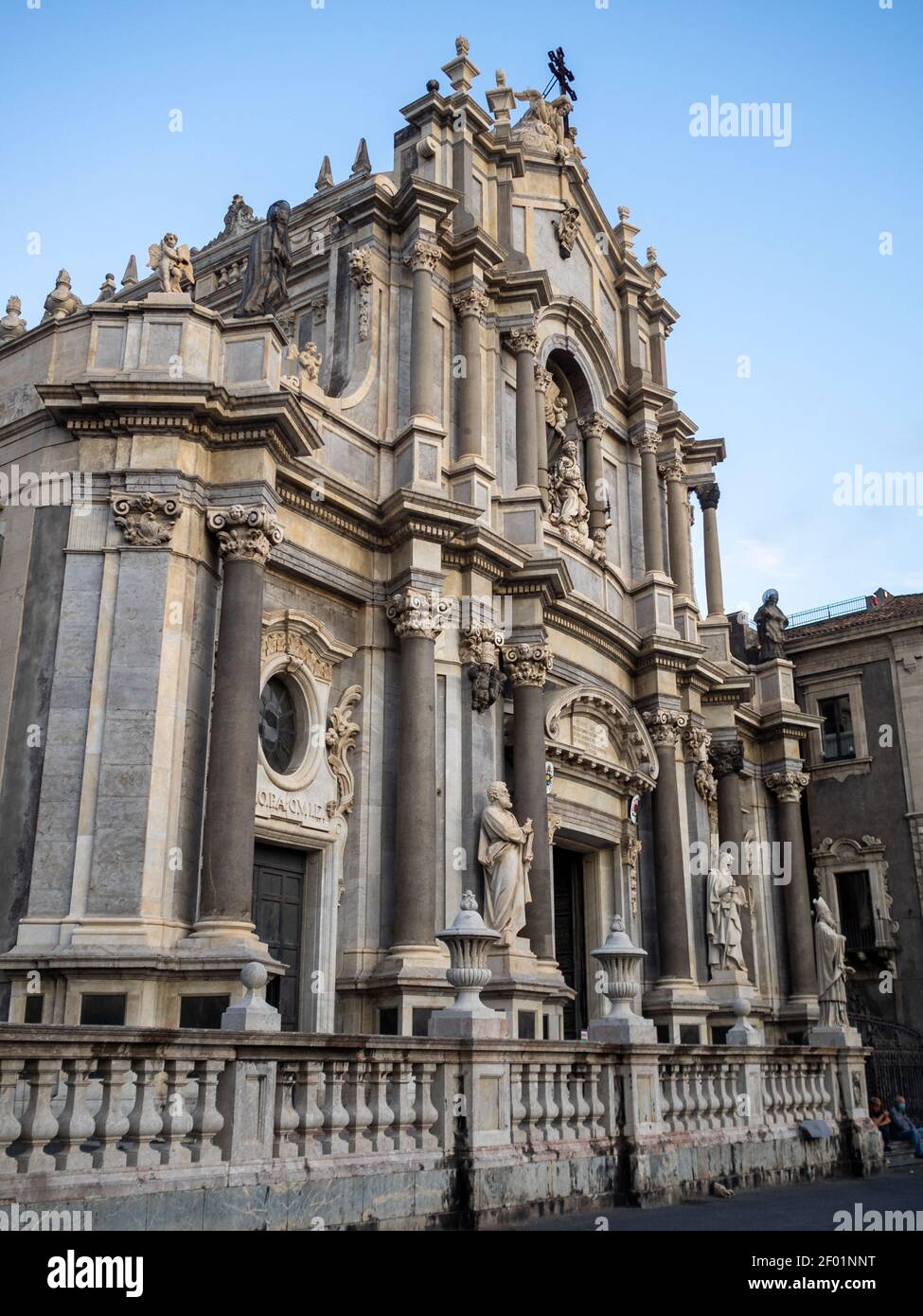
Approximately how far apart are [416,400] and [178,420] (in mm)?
4917

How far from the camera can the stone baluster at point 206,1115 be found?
8258mm

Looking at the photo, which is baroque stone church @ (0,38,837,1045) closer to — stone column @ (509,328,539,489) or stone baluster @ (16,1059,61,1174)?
stone column @ (509,328,539,489)

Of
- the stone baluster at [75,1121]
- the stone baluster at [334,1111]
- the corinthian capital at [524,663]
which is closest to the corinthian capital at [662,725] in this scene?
the corinthian capital at [524,663]

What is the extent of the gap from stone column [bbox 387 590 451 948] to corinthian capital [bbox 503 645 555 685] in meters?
1.65

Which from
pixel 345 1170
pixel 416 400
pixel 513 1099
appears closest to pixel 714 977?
pixel 416 400

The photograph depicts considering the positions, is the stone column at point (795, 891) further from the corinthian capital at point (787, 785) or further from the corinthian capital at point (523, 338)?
the corinthian capital at point (523, 338)

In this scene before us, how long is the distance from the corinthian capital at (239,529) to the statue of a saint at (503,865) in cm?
503

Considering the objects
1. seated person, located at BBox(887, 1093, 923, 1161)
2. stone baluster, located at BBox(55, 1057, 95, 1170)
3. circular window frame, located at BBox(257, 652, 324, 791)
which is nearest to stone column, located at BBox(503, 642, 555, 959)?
circular window frame, located at BBox(257, 652, 324, 791)

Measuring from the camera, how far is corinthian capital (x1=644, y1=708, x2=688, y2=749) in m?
23.5

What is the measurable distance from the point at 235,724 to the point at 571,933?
1009 cm

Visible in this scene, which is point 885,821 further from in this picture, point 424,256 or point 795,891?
point 424,256

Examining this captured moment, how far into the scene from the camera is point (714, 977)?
23484mm

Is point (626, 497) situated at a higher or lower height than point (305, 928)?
higher
